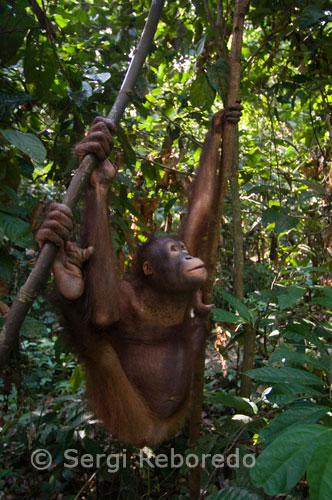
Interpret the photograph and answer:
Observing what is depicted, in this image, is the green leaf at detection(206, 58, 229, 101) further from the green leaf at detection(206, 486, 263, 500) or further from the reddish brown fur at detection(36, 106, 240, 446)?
the green leaf at detection(206, 486, 263, 500)

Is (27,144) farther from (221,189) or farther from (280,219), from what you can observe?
(280,219)

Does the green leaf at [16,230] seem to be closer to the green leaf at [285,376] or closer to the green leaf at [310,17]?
the green leaf at [285,376]

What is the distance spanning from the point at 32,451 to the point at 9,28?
2951 millimetres

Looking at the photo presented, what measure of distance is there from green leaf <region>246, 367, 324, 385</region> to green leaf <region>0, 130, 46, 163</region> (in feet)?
3.49

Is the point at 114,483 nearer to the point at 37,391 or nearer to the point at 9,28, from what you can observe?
the point at 37,391

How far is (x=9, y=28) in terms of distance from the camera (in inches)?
96.6

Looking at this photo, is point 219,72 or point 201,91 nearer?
point 219,72

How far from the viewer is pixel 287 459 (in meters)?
1.03

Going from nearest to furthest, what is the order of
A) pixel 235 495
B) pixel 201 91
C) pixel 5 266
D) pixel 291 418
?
pixel 291 418, pixel 235 495, pixel 5 266, pixel 201 91

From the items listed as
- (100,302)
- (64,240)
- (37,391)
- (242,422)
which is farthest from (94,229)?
(37,391)

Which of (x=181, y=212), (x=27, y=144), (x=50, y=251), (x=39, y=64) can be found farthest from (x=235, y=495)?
(x=39, y=64)

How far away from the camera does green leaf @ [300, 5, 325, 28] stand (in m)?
2.44

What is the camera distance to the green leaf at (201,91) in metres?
2.85

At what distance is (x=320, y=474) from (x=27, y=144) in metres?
1.39
